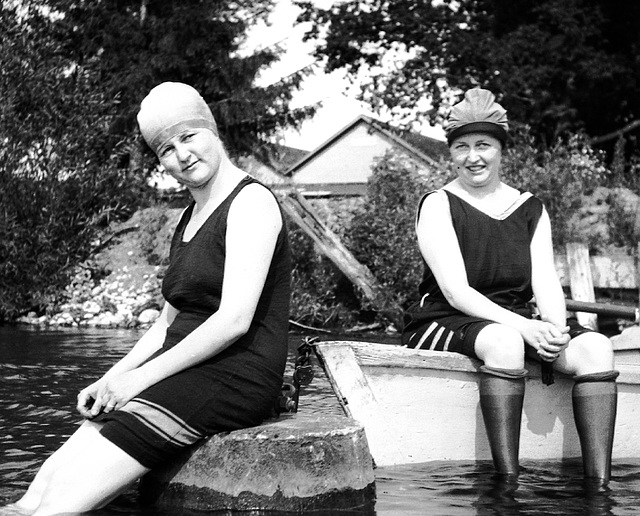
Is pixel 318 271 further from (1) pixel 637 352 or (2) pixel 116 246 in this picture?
(1) pixel 637 352

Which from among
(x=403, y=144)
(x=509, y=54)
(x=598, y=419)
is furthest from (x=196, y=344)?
(x=403, y=144)

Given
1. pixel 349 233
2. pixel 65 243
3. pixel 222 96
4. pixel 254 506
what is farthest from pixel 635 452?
pixel 222 96

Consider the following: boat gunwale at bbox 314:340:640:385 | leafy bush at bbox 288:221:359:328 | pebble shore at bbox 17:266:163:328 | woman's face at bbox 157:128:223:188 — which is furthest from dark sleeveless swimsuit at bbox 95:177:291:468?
pebble shore at bbox 17:266:163:328

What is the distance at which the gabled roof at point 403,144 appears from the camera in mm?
23450

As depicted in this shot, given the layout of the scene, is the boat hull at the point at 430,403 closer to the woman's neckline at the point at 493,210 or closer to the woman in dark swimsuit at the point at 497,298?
the woman in dark swimsuit at the point at 497,298

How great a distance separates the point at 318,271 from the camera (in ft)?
51.2

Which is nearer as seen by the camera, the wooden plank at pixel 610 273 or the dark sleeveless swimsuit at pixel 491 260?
the dark sleeveless swimsuit at pixel 491 260

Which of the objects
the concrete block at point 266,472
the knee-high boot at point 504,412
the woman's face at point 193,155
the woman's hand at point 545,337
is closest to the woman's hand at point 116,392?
the concrete block at point 266,472

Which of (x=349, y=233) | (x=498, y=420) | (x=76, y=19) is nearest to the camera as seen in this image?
(x=498, y=420)

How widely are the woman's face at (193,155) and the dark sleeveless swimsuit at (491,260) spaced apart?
1481 mm

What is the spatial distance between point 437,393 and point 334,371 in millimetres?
489

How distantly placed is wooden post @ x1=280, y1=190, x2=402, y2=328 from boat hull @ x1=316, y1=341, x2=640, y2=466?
31.5ft

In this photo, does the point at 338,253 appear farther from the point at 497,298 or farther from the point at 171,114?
the point at 171,114

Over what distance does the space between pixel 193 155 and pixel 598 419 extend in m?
2.07
